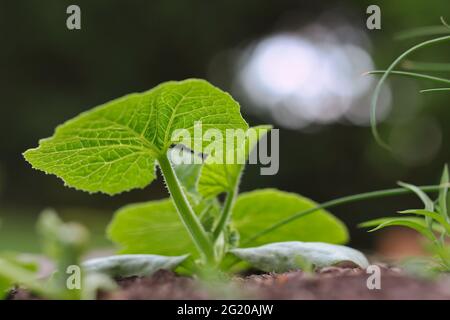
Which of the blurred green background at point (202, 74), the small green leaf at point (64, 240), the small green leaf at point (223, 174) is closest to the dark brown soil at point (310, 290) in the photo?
the small green leaf at point (64, 240)

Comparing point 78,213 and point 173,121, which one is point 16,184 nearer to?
point 78,213

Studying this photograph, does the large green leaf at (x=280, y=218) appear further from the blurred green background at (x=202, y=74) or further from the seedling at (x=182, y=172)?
the blurred green background at (x=202, y=74)

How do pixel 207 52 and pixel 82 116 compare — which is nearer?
pixel 82 116

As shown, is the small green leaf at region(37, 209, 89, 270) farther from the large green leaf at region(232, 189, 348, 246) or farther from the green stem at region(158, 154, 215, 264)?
the large green leaf at region(232, 189, 348, 246)

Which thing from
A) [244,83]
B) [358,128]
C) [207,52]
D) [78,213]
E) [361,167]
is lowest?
[78,213]

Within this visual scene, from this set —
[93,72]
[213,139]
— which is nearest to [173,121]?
[213,139]

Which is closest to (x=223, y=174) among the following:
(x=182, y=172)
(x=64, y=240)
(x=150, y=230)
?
(x=182, y=172)

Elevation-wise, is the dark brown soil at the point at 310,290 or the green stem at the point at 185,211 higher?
the green stem at the point at 185,211

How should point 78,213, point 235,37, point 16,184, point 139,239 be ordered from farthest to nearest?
point 235,37
point 16,184
point 78,213
point 139,239
